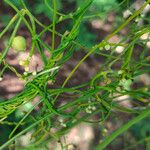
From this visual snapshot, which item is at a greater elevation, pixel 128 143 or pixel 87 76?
pixel 87 76

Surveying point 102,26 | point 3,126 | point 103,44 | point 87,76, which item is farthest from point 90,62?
point 103,44

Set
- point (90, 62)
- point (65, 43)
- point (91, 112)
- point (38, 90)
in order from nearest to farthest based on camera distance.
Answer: point (65, 43)
point (38, 90)
point (91, 112)
point (90, 62)

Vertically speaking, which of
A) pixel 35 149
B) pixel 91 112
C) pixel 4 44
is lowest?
pixel 35 149

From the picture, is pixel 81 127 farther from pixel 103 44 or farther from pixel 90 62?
pixel 103 44

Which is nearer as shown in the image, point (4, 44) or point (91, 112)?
point (91, 112)

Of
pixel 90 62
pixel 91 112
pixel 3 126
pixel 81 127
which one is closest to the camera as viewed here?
pixel 91 112

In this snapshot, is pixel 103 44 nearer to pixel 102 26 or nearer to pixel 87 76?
pixel 87 76

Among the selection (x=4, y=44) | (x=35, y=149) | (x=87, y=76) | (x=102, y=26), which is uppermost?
(x=102, y=26)

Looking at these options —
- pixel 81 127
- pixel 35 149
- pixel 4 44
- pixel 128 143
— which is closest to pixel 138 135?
pixel 128 143

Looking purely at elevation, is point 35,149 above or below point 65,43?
below
